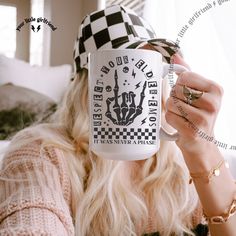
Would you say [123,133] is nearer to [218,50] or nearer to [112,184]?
[218,50]

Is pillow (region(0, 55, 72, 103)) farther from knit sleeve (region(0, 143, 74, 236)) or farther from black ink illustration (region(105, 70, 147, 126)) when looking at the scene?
black ink illustration (region(105, 70, 147, 126))

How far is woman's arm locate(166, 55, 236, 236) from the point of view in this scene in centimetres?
31

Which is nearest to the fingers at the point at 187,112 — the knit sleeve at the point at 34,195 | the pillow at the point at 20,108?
the knit sleeve at the point at 34,195

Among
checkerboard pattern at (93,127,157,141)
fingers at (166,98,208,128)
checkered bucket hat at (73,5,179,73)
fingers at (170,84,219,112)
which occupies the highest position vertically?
checkered bucket hat at (73,5,179,73)

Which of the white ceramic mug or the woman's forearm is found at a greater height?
the white ceramic mug

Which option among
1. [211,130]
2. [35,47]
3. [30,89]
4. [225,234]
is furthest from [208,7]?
[30,89]

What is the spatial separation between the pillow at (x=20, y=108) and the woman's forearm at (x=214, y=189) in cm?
61

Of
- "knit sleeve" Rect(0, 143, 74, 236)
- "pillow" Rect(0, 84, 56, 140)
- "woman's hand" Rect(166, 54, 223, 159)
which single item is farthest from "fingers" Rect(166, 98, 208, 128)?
"pillow" Rect(0, 84, 56, 140)

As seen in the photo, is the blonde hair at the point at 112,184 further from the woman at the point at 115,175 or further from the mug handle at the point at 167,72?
the mug handle at the point at 167,72

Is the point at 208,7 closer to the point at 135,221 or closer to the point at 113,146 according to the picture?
the point at 113,146

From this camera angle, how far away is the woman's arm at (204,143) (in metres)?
0.31

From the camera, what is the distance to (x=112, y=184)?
0.54 meters

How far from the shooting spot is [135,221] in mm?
550

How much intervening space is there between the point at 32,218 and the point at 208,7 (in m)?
0.24
